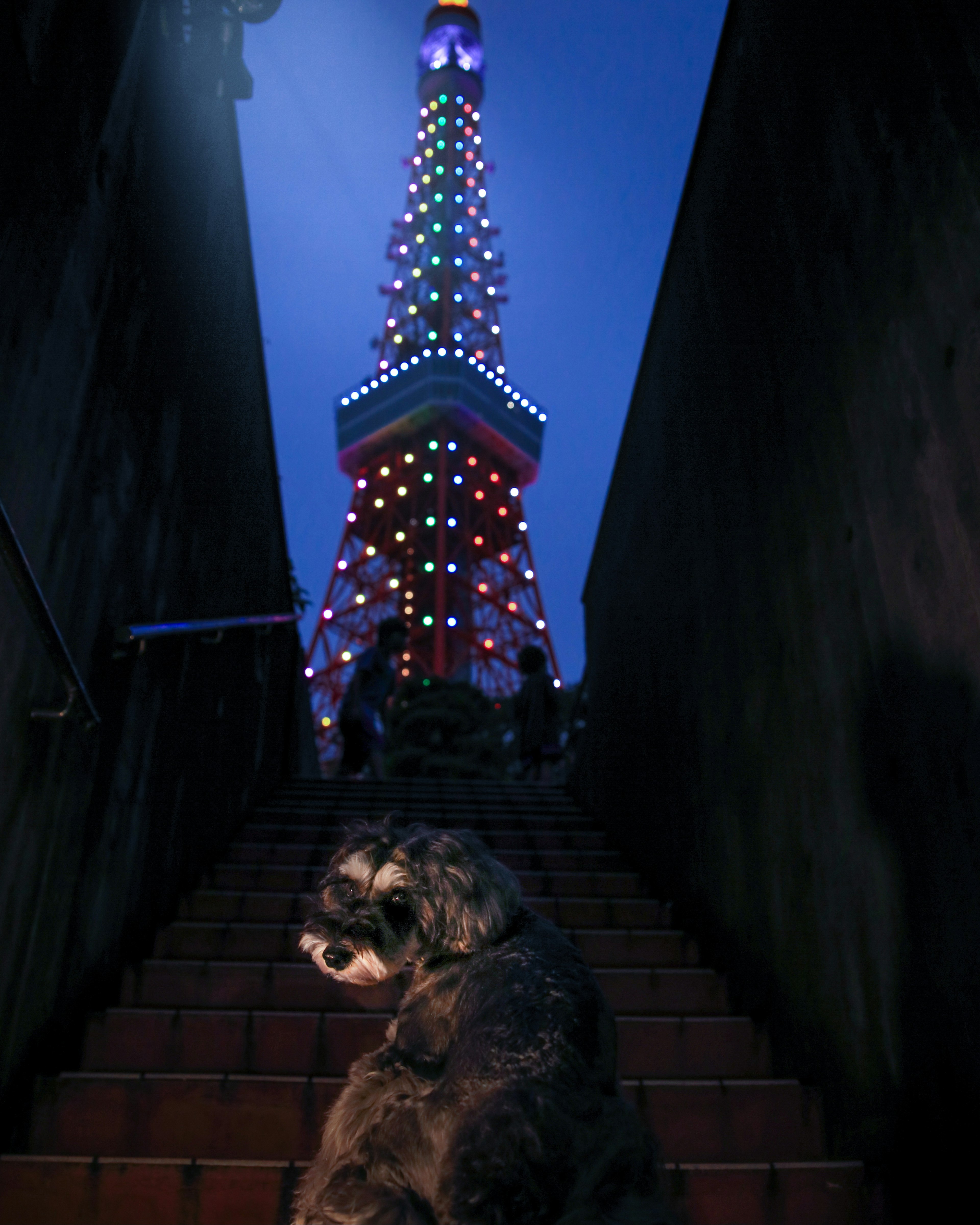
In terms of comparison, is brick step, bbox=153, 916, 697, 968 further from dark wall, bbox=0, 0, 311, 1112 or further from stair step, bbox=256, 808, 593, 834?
stair step, bbox=256, 808, 593, 834

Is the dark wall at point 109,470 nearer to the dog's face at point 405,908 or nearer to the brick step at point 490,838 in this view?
the brick step at point 490,838

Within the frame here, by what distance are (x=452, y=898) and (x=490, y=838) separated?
119 inches

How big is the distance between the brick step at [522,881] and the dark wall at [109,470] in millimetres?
154

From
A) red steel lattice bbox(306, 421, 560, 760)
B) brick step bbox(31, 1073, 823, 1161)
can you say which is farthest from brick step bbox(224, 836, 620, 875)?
red steel lattice bbox(306, 421, 560, 760)

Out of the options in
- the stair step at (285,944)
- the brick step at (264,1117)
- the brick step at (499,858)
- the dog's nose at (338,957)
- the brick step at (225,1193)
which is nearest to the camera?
the dog's nose at (338,957)

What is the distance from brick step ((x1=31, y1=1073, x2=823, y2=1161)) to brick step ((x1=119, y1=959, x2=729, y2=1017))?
405 millimetres

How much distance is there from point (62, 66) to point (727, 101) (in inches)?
96.2

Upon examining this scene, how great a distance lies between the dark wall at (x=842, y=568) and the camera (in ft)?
5.02

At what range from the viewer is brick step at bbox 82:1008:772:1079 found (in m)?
2.24

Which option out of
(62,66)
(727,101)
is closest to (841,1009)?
(62,66)

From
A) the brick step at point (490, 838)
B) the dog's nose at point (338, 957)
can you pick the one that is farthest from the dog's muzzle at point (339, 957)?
the brick step at point (490, 838)

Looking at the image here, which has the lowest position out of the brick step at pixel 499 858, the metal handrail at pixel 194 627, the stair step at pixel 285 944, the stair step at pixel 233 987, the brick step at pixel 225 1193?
the brick step at pixel 225 1193

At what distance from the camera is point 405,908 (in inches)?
48.9

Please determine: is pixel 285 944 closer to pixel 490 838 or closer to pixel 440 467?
pixel 490 838
